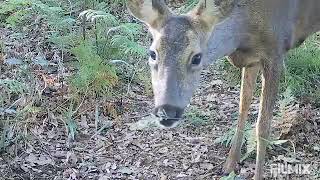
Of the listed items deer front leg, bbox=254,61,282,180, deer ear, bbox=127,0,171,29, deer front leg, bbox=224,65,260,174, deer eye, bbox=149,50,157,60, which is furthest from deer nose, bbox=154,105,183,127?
deer front leg, bbox=224,65,260,174

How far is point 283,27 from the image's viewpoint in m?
5.34

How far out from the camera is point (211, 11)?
463cm

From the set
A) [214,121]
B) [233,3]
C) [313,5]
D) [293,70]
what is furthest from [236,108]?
[233,3]

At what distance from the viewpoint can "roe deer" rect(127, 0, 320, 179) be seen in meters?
4.35

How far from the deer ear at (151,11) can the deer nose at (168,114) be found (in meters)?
0.65

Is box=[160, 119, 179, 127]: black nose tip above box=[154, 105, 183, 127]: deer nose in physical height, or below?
below

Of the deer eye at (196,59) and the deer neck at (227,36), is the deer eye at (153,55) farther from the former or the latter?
the deer neck at (227,36)

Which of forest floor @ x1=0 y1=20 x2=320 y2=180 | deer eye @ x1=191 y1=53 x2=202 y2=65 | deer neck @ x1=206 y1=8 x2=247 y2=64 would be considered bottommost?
forest floor @ x1=0 y1=20 x2=320 y2=180

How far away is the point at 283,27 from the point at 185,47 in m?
1.26

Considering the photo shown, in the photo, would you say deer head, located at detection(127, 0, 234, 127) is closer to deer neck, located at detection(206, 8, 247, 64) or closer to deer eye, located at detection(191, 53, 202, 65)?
deer eye, located at detection(191, 53, 202, 65)

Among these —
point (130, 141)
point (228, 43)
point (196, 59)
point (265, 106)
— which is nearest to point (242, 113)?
point (265, 106)

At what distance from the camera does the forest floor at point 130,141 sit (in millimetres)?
5551

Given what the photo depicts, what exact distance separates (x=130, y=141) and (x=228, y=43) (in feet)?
4.93

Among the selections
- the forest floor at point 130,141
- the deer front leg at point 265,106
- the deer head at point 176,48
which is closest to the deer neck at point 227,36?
the deer head at point 176,48
